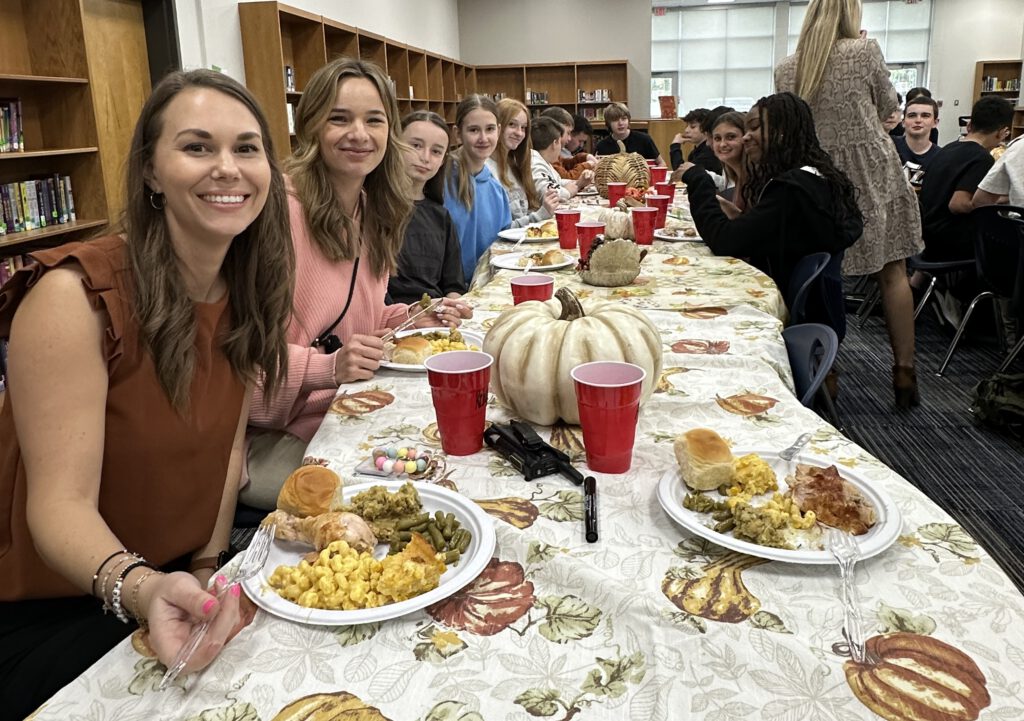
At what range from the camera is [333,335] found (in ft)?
6.32

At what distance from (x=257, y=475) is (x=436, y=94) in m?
9.34

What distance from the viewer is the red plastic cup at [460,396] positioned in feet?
3.70

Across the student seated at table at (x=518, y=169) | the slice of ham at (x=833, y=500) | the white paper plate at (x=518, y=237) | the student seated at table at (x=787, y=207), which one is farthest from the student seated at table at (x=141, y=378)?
the student seated at table at (x=518, y=169)

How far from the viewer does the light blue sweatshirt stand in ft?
11.5

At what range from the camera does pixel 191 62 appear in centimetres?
521

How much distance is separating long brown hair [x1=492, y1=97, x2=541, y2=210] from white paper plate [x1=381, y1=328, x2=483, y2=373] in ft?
8.68

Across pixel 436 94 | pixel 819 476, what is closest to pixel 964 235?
pixel 819 476

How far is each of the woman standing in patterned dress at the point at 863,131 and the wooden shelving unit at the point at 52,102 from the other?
3662 millimetres

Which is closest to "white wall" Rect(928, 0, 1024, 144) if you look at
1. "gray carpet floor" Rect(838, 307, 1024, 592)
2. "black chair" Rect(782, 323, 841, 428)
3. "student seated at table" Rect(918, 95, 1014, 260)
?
"student seated at table" Rect(918, 95, 1014, 260)

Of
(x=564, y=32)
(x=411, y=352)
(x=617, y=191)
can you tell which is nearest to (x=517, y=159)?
(x=617, y=191)

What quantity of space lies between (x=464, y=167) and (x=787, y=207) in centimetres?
154

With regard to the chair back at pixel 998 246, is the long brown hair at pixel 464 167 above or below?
above

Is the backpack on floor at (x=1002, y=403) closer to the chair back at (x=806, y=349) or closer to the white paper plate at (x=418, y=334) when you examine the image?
the chair back at (x=806, y=349)

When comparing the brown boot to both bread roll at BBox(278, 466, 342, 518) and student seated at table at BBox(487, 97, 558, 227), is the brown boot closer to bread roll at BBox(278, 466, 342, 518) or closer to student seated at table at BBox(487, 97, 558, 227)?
student seated at table at BBox(487, 97, 558, 227)
